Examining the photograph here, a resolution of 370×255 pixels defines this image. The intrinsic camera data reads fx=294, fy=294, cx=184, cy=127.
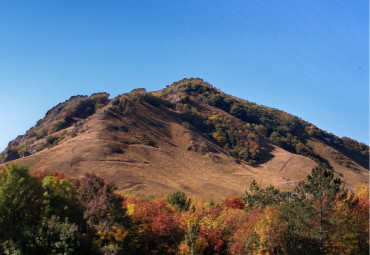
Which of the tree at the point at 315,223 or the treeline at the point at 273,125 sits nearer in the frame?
the tree at the point at 315,223

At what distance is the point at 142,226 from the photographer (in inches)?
1229

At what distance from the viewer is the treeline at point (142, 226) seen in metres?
26.1

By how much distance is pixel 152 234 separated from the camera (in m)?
30.8

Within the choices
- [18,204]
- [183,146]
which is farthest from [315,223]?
[183,146]

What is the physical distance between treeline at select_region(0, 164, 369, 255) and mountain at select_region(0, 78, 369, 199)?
23.4m

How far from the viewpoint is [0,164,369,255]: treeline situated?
2614 cm

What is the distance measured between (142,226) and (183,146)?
61.5 metres

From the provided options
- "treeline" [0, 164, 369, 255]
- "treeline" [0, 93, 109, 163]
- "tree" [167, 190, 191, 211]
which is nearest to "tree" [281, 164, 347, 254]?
"treeline" [0, 164, 369, 255]

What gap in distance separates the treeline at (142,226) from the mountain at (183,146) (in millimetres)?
23376

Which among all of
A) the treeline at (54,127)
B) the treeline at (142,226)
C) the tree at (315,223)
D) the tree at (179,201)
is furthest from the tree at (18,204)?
the treeline at (54,127)

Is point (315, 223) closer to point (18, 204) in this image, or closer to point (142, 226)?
point (142, 226)

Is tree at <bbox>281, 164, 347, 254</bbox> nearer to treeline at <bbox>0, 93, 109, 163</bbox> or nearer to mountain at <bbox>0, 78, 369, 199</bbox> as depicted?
mountain at <bbox>0, 78, 369, 199</bbox>

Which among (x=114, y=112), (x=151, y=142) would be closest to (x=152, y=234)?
(x=151, y=142)

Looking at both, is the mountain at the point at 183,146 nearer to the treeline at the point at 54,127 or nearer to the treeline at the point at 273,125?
the treeline at the point at 54,127
